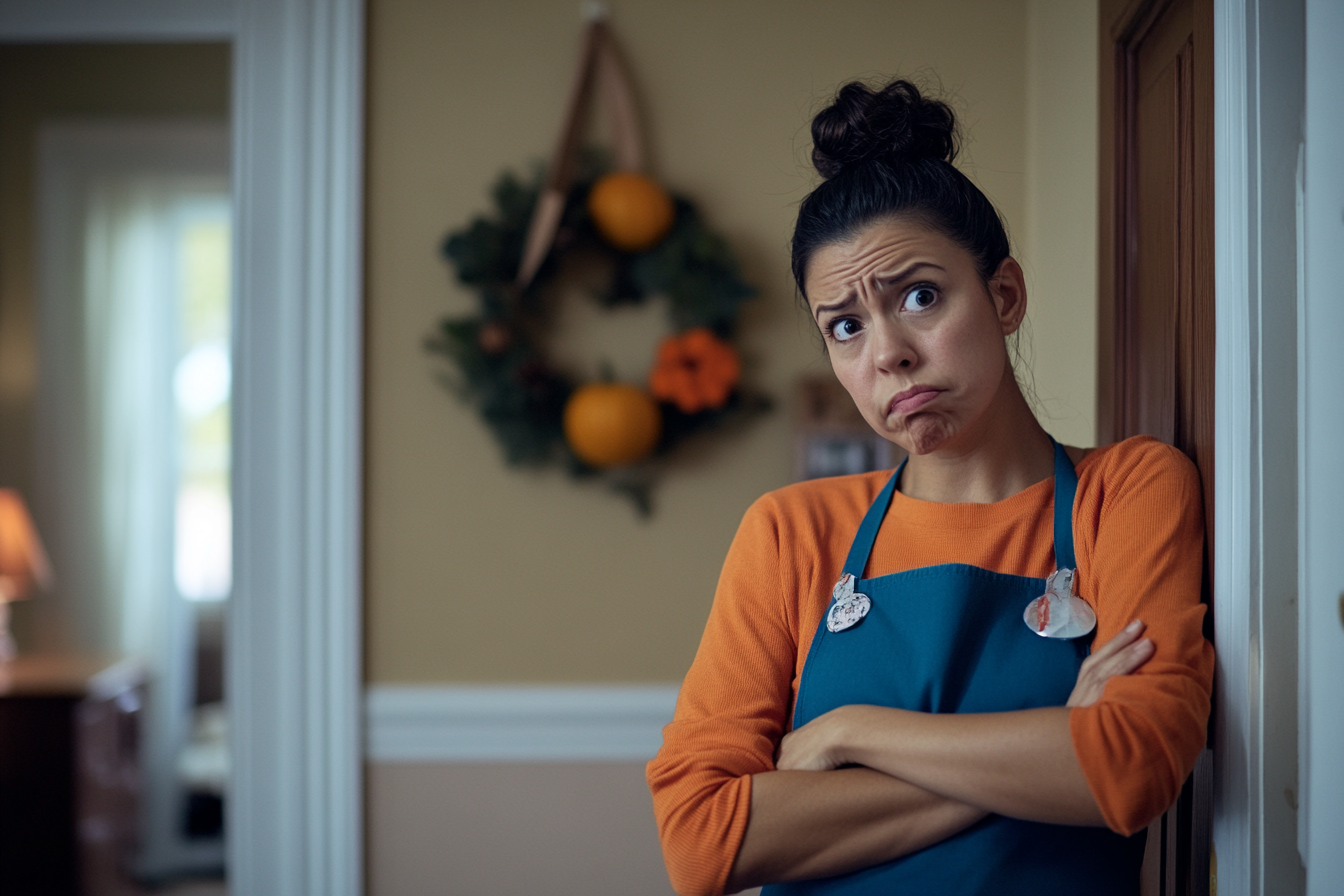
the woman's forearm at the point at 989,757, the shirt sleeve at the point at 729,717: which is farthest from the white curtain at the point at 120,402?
the woman's forearm at the point at 989,757

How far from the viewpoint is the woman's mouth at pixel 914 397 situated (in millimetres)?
904

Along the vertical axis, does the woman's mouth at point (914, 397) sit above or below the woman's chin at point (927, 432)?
above

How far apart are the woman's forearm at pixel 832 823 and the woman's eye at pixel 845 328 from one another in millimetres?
420

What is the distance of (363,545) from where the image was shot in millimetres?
1896

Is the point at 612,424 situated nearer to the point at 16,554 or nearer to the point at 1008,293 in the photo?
the point at 1008,293

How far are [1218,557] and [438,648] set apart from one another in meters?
1.44

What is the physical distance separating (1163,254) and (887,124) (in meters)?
0.45

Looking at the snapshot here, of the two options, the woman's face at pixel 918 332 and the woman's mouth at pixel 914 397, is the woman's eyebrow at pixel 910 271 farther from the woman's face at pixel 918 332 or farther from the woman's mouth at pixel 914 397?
the woman's mouth at pixel 914 397

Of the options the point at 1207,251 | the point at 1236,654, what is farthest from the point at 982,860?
the point at 1207,251

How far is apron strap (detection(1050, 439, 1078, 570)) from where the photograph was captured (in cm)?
92

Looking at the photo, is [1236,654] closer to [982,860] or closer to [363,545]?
[982,860]

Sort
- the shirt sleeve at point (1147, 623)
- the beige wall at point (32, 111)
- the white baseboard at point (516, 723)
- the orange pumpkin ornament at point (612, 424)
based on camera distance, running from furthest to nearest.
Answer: the beige wall at point (32, 111)
the white baseboard at point (516, 723)
the orange pumpkin ornament at point (612, 424)
the shirt sleeve at point (1147, 623)

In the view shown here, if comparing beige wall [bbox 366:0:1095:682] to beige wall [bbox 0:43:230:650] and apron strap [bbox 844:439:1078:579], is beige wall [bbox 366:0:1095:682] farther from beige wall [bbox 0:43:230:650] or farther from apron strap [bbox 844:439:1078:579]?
beige wall [bbox 0:43:230:650]

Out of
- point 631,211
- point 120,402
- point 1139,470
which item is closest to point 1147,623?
point 1139,470
